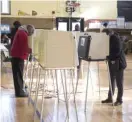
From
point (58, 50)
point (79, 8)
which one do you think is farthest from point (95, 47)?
point (79, 8)

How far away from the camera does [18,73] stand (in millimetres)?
5910

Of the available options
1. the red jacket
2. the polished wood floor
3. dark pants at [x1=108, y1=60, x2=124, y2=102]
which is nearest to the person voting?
dark pants at [x1=108, y1=60, x2=124, y2=102]

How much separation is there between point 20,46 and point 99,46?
4.90 ft

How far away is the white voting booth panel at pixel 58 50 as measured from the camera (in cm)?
372

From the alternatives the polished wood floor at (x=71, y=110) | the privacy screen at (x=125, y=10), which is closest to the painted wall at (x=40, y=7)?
the privacy screen at (x=125, y=10)

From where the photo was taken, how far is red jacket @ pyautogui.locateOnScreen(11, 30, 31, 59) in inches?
223

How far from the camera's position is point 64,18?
16.5 m

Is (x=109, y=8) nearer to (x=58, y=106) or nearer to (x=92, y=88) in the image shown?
(x=92, y=88)

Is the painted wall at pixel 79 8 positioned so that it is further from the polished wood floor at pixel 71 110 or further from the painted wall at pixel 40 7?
the polished wood floor at pixel 71 110

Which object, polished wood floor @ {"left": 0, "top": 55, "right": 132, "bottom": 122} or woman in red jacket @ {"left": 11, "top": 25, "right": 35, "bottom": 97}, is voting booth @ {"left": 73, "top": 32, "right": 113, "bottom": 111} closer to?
polished wood floor @ {"left": 0, "top": 55, "right": 132, "bottom": 122}

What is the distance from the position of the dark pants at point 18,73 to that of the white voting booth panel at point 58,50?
209 cm

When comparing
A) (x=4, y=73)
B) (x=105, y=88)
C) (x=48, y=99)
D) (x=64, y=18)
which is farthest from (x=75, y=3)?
(x=48, y=99)

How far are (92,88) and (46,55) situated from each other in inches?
120

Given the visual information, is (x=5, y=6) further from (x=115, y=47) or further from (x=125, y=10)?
(x=115, y=47)
